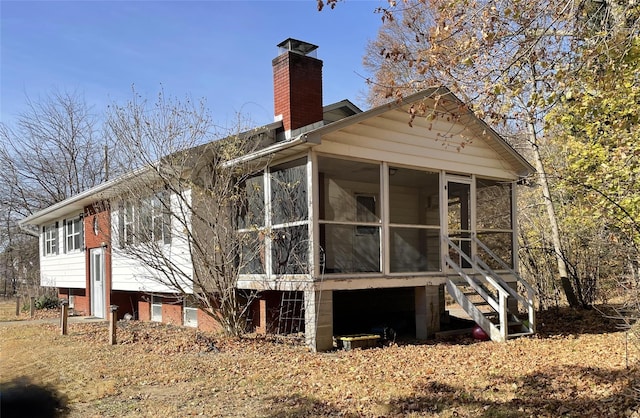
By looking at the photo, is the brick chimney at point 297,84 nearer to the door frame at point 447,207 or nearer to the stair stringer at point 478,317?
the door frame at point 447,207

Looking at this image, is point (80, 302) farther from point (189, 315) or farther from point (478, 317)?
point (478, 317)

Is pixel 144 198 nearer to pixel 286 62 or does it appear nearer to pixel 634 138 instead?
pixel 286 62

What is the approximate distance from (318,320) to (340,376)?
2.09 meters

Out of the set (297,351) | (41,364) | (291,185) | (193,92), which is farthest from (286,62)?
(41,364)

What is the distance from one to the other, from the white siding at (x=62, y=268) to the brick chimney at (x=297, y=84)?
34.2 ft

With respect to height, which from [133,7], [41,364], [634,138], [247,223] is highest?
[133,7]

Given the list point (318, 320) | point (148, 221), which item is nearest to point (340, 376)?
point (318, 320)

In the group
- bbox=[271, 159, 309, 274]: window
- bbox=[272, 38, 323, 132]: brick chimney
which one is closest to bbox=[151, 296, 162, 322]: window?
bbox=[271, 159, 309, 274]: window

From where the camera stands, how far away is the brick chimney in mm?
12656

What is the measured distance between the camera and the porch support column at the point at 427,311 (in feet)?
36.5

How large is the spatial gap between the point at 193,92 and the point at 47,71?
2.73 metres

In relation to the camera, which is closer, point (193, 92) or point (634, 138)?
point (634, 138)

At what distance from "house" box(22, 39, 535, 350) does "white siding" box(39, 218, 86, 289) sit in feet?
15.2

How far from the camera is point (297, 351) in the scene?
9.57 meters
